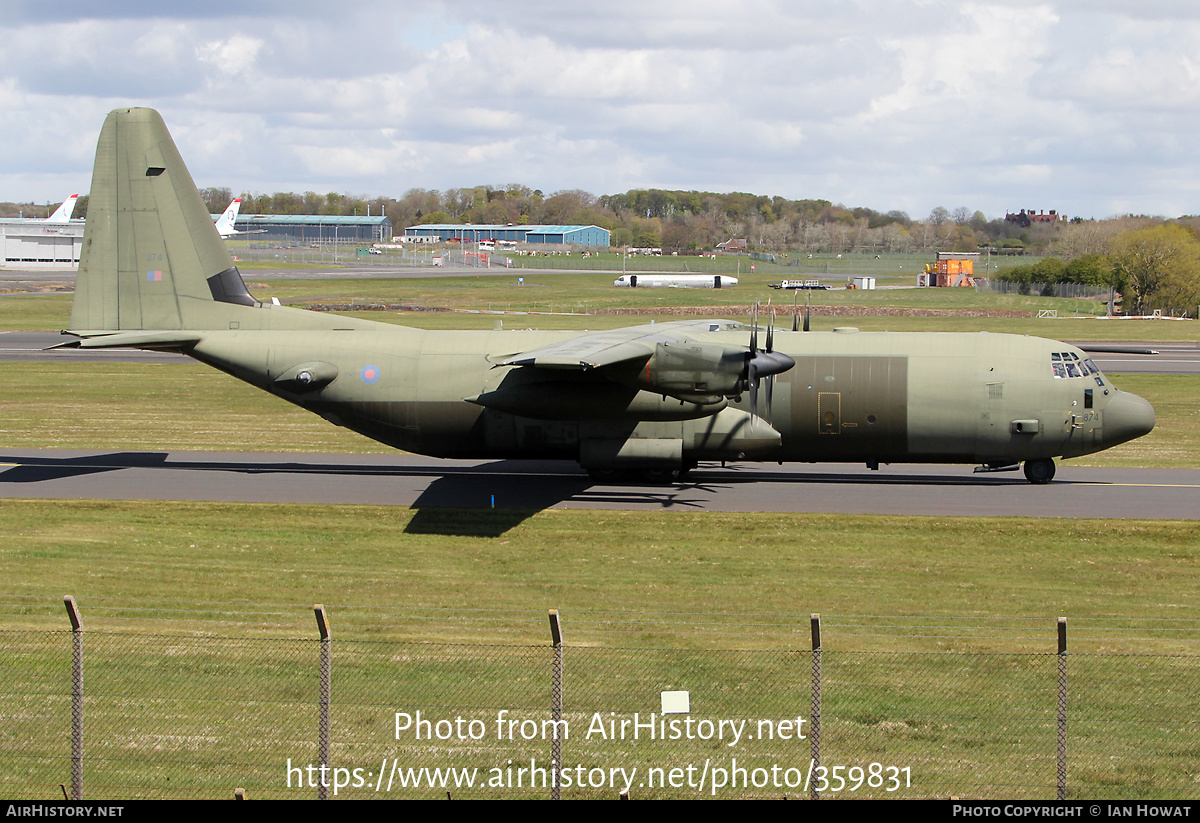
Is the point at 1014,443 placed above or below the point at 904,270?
below

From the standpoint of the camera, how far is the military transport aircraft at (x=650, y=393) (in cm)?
2688

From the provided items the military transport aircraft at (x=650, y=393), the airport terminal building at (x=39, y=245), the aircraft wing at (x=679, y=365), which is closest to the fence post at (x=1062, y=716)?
the aircraft wing at (x=679, y=365)

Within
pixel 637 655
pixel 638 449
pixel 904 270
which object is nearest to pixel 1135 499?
pixel 638 449

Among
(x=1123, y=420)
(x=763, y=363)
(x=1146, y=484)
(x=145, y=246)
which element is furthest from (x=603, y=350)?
(x=1146, y=484)

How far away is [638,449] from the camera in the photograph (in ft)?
88.4

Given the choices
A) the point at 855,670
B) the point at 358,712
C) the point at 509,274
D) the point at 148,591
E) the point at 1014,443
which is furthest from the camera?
the point at 509,274

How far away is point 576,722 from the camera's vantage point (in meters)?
12.9

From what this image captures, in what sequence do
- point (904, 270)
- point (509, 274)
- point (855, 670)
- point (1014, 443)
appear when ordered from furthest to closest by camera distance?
point (904, 270), point (509, 274), point (1014, 443), point (855, 670)

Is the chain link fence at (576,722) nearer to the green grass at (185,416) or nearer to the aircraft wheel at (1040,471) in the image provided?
the aircraft wheel at (1040,471)

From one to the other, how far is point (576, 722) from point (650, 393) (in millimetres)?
14101

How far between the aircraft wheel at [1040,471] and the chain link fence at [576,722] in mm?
12636

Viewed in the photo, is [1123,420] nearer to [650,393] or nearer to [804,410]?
[804,410]
